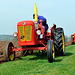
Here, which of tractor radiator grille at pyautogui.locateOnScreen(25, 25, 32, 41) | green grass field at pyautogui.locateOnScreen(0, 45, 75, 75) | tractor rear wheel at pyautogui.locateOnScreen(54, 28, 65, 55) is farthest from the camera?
tractor rear wheel at pyautogui.locateOnScreen(54, 28, 65, 55)

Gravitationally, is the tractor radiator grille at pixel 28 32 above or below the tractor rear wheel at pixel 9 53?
above

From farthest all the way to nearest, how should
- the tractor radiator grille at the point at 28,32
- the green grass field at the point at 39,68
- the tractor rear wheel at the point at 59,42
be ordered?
the tractor rear wheel at the point at 59,42 → the tractor radiator grille at the point at 28,32 → the green grass field at the point at 39,68

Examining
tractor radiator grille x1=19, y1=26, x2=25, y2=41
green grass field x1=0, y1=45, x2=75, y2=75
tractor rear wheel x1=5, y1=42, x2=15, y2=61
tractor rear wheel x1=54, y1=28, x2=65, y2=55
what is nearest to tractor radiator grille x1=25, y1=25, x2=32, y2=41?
tractor radiator grille x1=19, y1=26, x2=25, y2=41

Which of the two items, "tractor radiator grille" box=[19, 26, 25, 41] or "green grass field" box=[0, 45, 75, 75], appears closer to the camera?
"green grass field" box=[0, 45, 75, 75]

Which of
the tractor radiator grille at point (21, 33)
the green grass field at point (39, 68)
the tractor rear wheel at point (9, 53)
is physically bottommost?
the green grass field at point (39, 68)

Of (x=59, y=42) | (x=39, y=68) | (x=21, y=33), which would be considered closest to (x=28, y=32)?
(x=21, y=33)

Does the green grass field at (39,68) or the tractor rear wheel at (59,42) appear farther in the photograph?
the tractor rear wheel at (59,42)

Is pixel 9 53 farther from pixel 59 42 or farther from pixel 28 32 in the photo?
pixel 59 42

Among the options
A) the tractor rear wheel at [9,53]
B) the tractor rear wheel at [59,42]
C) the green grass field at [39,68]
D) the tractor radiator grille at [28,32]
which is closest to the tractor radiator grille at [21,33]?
the tractor radiator grille at [28,32]

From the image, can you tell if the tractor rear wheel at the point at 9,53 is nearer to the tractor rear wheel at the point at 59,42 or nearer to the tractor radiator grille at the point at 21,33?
the tractor radiator grille at the point at 21,33

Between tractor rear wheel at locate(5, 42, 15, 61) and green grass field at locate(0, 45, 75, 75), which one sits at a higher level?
tractor rear wheel at locate(5, 42, 15, 61)

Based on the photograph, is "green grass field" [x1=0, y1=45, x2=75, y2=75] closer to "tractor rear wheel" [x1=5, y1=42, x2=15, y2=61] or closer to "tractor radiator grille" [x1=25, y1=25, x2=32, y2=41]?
"tractor rear wheel" [x1=5, y1=42, x2=15, y2=61]

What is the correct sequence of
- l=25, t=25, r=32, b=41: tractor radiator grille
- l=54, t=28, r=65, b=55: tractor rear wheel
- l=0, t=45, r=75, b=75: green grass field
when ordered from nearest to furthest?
l=0, t=45, r=75, b=75: green grass field, l=25, t=25, r=32, b=41: tractor radiator grille, l=54, t=28, r=65, b=55: tractor rear wheel

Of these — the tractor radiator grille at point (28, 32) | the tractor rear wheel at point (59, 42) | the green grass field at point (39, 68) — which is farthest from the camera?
the tractor rear wheel at point (59, 42)
